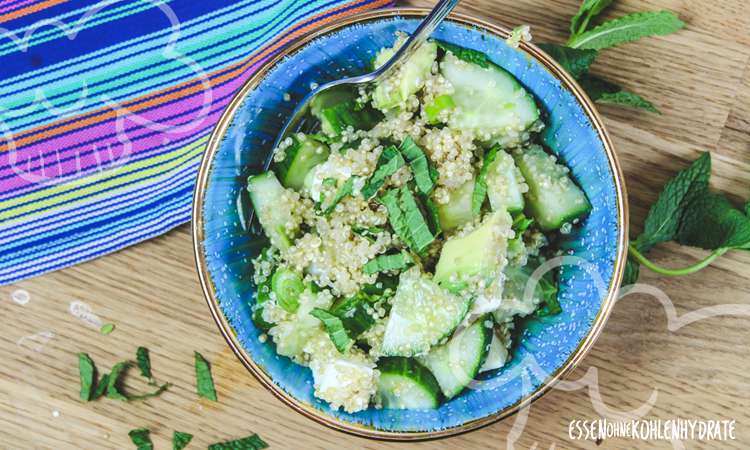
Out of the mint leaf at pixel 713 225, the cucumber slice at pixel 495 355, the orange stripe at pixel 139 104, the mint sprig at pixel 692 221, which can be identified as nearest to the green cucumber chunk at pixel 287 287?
the cucumber slice at pixel 495 355

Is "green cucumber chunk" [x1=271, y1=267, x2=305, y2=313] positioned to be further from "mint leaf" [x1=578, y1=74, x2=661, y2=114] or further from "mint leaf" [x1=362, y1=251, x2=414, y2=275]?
"mint leaf" [x1=578, y1=74, x2=661, y2=114]

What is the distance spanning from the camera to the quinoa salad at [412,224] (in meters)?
1.20

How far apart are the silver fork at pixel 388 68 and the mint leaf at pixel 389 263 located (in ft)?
1.07

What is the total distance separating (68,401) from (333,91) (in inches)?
36.2

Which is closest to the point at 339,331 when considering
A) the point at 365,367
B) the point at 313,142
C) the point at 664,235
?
the point at 365,367

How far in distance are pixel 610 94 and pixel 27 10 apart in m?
1.24

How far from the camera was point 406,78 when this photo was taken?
4.09 feet

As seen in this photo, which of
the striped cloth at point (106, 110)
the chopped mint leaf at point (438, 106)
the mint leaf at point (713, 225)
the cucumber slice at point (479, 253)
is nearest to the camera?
the cucumber slice at point (479, 253)

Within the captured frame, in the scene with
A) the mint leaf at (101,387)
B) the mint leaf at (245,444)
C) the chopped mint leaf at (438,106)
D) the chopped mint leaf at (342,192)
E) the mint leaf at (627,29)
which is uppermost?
the mint leaf at (627,29)

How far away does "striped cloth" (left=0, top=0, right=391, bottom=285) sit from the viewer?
151 centimetres

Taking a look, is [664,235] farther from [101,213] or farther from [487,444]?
[101,213]

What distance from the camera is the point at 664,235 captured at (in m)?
1.37

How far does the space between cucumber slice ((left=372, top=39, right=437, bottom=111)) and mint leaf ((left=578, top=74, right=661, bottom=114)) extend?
1.18 feet

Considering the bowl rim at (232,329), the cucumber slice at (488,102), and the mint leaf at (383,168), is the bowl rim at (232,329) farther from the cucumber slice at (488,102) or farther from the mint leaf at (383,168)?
the mint leaf at (383,168)
